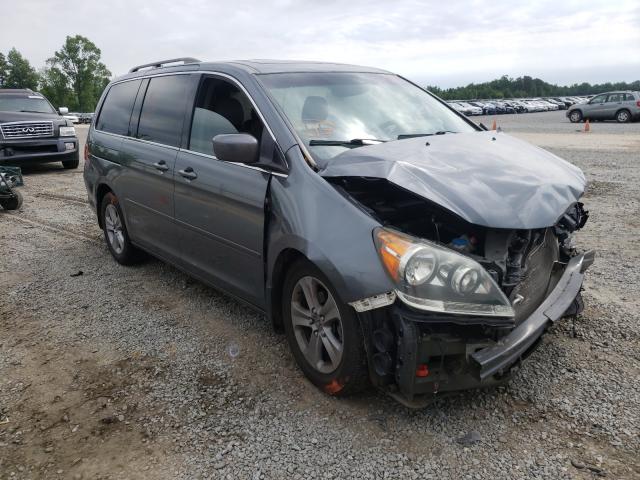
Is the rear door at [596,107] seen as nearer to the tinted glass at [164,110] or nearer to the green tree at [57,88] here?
the tinted glass at [164,110]

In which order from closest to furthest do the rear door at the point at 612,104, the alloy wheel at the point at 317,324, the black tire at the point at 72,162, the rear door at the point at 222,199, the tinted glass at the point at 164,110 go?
1. the alloy wheel at the point at 317,324
2. the rear door at the point at 222,199
3. the tinted glass at the point at 164,110
4. the black tire at the point at 72,162
5. the rear door at the point at 612,104

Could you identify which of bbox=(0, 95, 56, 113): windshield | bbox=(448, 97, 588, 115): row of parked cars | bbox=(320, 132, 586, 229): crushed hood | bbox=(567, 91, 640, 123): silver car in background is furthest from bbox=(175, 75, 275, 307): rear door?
bbox=(448, 97, 588, 115): row of parked cars

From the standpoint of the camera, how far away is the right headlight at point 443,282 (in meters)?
2.58

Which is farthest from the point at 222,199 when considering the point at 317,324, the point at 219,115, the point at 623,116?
the point at 623,116

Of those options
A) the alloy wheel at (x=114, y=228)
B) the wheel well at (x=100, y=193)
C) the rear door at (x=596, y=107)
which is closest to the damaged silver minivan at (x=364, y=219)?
Answer: the alloy wheel at (x=114, y=228)

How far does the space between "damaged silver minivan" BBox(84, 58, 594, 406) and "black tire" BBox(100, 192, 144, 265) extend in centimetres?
94

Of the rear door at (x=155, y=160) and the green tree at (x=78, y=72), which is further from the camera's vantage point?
the green tree at (x=78, y=72)

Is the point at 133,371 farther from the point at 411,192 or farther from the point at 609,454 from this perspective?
the point at 609,454

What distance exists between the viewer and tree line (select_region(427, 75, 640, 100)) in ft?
276

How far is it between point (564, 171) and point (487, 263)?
115 cm

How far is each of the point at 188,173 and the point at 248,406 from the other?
5.87 feet

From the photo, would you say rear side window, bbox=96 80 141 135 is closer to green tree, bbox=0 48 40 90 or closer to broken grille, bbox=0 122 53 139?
broken grille, bbox=0 122 53 139

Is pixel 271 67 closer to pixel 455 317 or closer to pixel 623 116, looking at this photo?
pixel 455 317

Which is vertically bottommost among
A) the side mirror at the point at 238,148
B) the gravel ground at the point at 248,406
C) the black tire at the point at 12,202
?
the gravel ground at the point at 248,406
